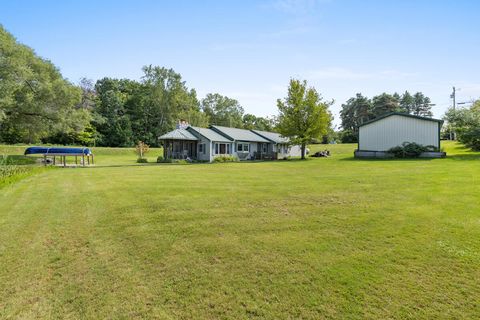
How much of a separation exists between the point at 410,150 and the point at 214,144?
57.4 ft

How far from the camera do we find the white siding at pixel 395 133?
23.9 metres

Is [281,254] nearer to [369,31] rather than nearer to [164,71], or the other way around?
[369,31]

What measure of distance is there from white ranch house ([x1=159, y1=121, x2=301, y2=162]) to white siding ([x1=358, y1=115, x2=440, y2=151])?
391 inches

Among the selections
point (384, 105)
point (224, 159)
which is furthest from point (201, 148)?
point (384, 105)

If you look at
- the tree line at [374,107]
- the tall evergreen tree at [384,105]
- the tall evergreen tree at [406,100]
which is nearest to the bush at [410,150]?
the tree line at [374,107]

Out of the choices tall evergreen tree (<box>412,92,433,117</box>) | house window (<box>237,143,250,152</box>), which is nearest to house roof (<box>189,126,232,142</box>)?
house window (<box>237,143,250,152</box>)

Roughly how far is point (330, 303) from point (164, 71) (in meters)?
57.9

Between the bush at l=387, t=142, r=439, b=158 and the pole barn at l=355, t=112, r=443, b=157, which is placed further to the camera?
the pole barn at l=355, t=112, r=443, b=157

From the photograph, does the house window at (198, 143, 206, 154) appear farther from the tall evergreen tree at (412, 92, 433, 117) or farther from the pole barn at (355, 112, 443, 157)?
the tall evergreen tree at (412, 92, 433, 117)

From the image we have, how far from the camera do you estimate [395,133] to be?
25.4 meters

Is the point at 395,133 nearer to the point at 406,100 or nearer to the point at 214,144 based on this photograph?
the point at 214,144

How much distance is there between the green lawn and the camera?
3027 mm

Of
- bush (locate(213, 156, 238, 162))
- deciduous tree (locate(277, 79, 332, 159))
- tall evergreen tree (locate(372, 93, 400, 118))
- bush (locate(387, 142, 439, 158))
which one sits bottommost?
bush (locate(213, 156, 238, 162))

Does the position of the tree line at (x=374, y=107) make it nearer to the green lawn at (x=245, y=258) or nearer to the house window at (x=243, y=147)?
the house window at (x=243, y=147)
